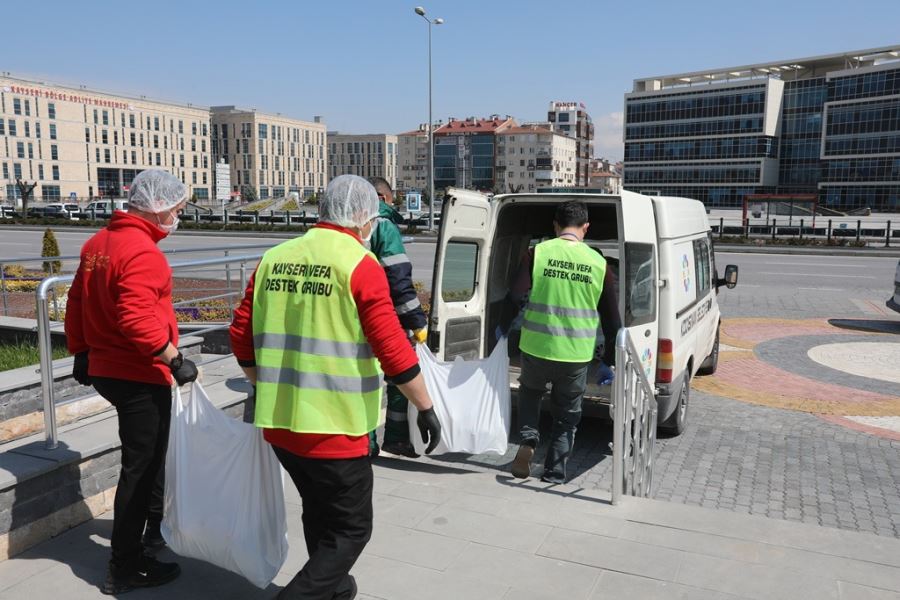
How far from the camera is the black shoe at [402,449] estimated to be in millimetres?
5312

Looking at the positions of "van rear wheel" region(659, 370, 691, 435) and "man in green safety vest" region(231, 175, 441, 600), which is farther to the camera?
"van rear wheel" region(659, 370, 691, 435)

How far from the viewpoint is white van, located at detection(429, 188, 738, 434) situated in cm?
552

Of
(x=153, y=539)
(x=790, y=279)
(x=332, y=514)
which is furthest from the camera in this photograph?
(x=790, y=279)

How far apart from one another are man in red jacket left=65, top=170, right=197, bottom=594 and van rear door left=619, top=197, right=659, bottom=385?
127 inches

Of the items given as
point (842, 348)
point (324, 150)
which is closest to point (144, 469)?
point (842, 348)

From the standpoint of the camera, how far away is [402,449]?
17.4 ft

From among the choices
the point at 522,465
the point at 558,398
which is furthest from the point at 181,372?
the point at 558,398

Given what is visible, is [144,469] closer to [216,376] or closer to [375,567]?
[375,567]

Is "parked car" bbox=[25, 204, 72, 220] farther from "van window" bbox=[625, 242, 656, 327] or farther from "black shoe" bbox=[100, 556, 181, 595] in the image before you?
"black shoe" bbox=[100, 556, 181, 595]

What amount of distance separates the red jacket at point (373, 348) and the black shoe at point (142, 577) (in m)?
1.09

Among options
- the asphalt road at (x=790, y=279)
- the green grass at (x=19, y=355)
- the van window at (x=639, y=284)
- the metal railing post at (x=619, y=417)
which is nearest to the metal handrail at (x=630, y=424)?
the metal railing post at (x=619, y=417)

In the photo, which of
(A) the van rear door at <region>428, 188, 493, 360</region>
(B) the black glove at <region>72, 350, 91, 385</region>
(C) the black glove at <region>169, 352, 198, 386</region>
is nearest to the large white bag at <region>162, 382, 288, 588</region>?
(C) the black glove at <region>169, 352, 198, 386</region>

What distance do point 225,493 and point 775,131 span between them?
328 feet

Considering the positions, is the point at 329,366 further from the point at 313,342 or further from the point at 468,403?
the point at 468,403
